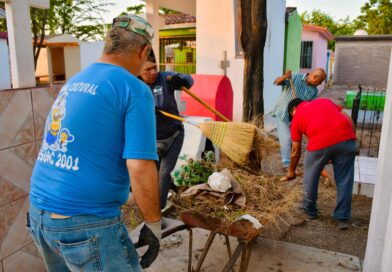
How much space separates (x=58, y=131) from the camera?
5.07ft

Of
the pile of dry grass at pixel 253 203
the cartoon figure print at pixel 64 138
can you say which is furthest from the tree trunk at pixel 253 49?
the cartoon figure print at pixel 64 138

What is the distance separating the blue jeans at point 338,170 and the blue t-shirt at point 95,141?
2.94 metres

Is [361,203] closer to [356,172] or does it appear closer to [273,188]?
[356,172]

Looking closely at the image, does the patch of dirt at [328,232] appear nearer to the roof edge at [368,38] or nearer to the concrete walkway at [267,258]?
the concrete walkway at [267,258]

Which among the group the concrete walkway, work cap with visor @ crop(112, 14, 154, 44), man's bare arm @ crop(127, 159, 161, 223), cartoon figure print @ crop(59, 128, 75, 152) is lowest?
the concrete walkway

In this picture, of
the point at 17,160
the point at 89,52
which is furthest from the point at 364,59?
the point at 17,160

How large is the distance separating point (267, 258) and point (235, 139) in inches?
47.6

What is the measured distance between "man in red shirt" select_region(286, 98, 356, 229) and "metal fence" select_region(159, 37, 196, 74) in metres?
9.54

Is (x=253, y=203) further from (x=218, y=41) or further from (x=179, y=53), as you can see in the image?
(x=179, y=53)

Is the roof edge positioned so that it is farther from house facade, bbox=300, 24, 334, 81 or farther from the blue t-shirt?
the blue t-shirt

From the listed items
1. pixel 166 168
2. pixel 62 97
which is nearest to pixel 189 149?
pixel 166 168

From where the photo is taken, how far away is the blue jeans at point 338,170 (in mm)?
3936

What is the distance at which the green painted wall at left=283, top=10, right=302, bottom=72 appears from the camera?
12.8 m

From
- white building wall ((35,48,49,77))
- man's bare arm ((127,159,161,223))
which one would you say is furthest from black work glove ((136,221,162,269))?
white building wall ((35,48,49,77))
